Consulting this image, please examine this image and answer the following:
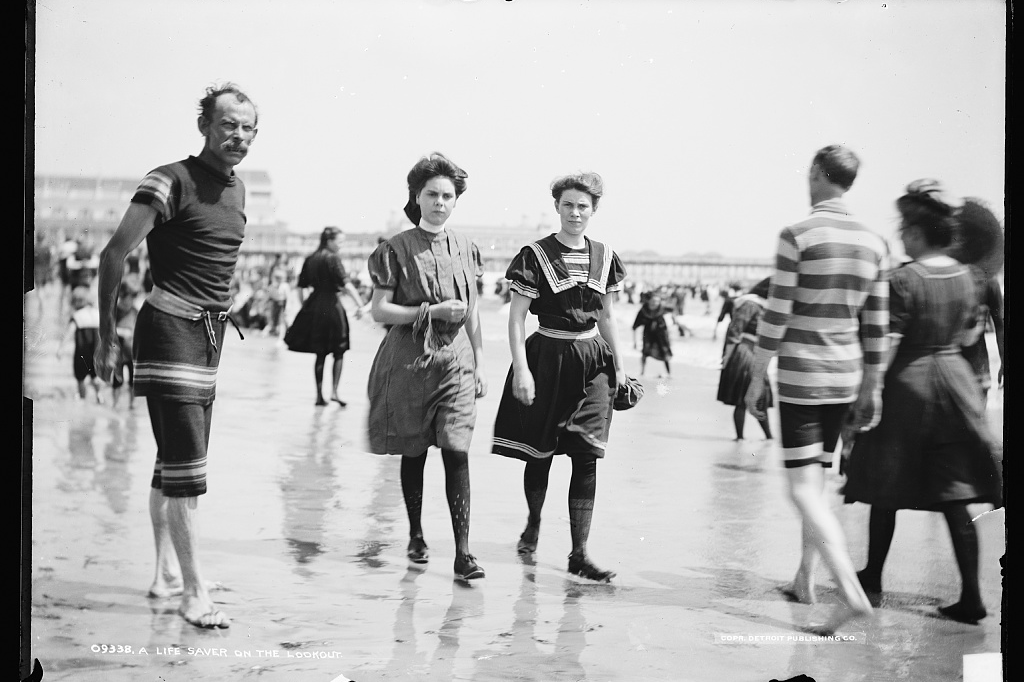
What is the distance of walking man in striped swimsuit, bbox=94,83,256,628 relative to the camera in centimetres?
402

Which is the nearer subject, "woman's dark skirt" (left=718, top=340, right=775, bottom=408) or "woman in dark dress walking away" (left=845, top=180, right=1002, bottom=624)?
"woman in dark dress walking away" (left=845, top=180, right=1002, bottom=624)

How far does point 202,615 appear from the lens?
420 cm

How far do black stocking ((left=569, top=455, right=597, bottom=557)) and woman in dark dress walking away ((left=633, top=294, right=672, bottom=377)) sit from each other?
1.89 feet

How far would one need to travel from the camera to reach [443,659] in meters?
4.09

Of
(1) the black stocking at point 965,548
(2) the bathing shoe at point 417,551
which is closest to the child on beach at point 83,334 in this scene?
(2) the bathing shoe at point 417,551

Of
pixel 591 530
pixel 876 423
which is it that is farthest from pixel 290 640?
pixel 876 423

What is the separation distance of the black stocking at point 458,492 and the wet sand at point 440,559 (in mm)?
102

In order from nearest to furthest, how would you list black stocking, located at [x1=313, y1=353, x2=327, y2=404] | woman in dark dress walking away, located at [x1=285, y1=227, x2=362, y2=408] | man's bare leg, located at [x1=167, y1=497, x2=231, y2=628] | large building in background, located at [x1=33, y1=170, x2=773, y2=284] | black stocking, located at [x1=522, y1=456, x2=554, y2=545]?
man's bare leg, located at [x1=167, y1=497, x2=231, y2=628]
large building in background, located at [x1=33, y1=170, x2=773, y2=284]
black stocking, located at [x1=522, y1=456, x2=554, y2=545]
woman in dark dress walking away, located at [x1=285, y1=227, x2=362, y2=408]
black stocking, located at [x1=313, y1=353, x2=327, y2=404]

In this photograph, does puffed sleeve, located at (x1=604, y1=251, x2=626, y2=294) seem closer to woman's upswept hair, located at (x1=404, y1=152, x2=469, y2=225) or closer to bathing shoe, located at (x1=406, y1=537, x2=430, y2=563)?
woman's upswept hair, located at (x1=404, y1=152, x2=469, y2=225)

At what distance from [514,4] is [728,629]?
2769 mm

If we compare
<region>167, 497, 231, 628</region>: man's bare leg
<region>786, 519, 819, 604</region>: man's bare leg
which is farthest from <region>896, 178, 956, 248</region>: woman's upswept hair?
<region>167, 497, 231, 628</region>: man's bare leg

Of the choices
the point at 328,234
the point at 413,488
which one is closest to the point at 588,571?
the point at 413,488

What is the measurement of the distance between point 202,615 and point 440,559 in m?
0.99

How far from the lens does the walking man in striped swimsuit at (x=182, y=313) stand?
402cm
